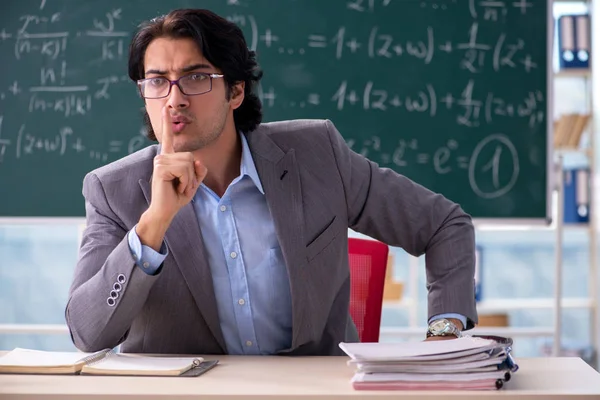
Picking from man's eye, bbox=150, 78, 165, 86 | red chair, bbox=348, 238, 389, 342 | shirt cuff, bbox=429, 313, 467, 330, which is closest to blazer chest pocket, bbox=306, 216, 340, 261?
red chair, bbox=348, 238, 389, 342

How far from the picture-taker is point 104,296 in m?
1.64

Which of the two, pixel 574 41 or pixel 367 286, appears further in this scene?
pixel 574 41

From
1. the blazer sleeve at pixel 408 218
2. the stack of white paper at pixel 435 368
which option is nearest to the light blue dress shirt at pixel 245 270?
the blazer sleeve at pixel 408 218

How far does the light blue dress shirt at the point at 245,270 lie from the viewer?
188cm

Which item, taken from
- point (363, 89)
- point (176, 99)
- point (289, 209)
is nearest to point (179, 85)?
point (176, 99)

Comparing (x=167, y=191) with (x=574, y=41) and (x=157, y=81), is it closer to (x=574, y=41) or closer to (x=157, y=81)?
(x=157, y=81)

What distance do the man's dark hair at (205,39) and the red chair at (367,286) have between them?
434 millimetres

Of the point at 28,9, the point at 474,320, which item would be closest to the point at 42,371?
the point at 474,320

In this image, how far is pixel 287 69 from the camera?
3609 millimetres

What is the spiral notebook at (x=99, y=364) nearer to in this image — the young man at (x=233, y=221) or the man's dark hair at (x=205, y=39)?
the young man at (x=233, y=221)

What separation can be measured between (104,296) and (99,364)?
0.20 meters

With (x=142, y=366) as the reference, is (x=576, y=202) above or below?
above

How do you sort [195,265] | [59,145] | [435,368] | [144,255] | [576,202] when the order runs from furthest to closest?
1. [576,202]
2. [59,145]
3. [195,265]
4. [144,255]
5. [435,368]

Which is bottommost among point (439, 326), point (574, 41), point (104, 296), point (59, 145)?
point (439, 326)
